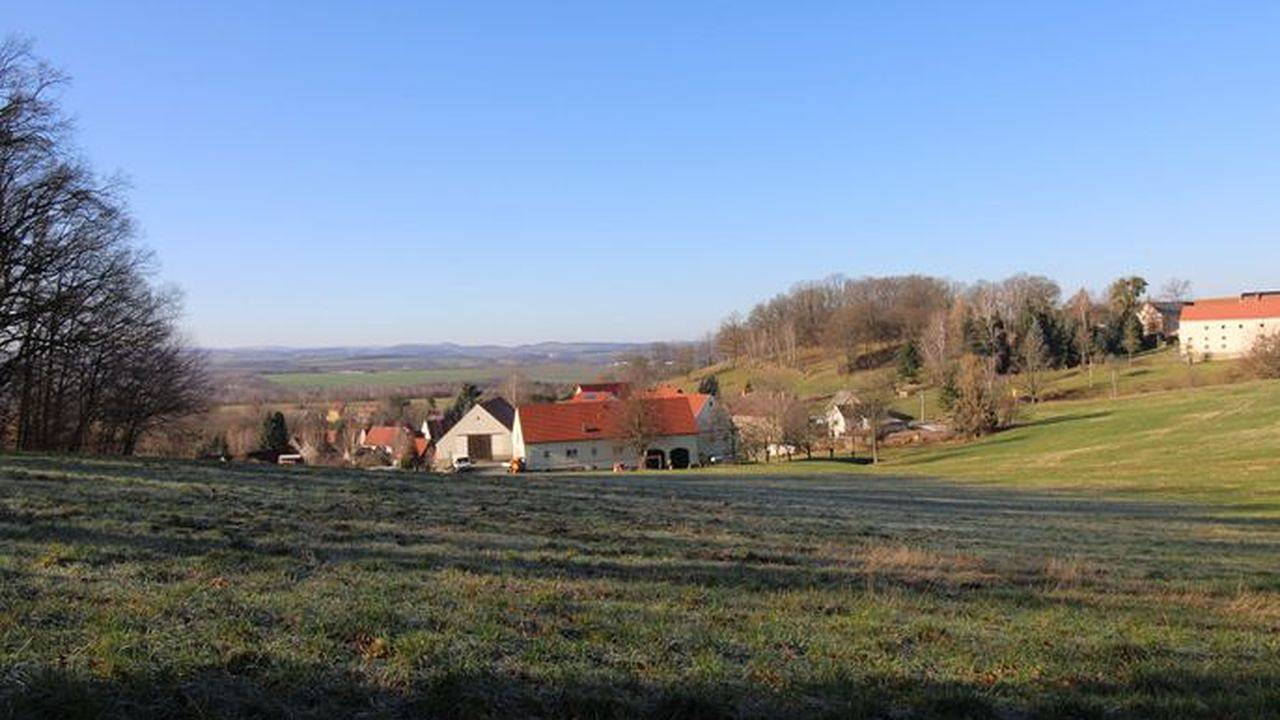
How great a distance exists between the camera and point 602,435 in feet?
249

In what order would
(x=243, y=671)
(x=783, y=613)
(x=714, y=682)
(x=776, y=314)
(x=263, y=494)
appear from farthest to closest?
(x=776, y=314) → (x=263, y=494) → (x=783, y=613) → (x=714, y=682) → (x=243, y=671)

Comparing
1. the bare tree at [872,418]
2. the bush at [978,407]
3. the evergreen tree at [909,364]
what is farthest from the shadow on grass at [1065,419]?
the evergreen tree at [909,364]

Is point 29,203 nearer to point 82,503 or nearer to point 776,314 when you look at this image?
point 82,503

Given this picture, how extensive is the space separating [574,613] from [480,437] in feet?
268

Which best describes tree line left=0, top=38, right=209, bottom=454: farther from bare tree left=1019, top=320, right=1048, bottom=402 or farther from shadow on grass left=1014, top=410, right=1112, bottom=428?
bare tree left=1019, top=320, right=1048, bottom=402

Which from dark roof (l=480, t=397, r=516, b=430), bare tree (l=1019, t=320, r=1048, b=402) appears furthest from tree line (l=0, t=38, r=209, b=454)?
bare tree (l=1019, t=320, r=1048, b=402)

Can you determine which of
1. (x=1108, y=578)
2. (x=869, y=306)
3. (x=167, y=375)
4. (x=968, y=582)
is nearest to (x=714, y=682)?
(x=968, y=582)

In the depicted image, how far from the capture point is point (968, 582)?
10.5 m

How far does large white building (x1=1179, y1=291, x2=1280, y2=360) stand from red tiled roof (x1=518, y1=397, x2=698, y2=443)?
71.5 m

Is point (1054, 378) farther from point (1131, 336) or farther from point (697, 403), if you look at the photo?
point (697, 403)

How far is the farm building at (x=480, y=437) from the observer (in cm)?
8569

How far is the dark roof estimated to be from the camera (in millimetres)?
87250

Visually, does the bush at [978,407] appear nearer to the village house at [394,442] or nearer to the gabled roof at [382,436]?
the village house at [394,442]

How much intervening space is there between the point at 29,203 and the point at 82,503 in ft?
80.2
